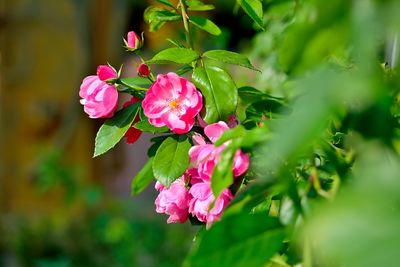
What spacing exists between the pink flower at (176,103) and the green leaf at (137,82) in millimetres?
61

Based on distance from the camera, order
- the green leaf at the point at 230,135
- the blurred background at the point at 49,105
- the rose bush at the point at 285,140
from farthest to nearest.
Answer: the blurred background at the point at 49,105, the green leaf at the point at 230,135, the rose bush at the point at 285,140

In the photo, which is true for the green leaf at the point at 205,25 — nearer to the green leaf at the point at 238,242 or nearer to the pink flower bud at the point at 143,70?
the pink flower bud at the point at 143,70

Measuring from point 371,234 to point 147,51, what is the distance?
478 centimetres

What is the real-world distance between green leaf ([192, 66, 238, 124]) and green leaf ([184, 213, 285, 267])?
0.30 metres

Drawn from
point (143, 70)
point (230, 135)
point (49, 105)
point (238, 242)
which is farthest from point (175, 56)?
point (49, 105)

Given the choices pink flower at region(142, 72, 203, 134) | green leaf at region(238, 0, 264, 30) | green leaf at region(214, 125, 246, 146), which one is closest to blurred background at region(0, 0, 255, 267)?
green leaf at region(238, 0, 264, 30)

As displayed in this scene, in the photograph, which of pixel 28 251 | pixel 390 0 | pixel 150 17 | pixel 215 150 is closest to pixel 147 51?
pixel 28 251

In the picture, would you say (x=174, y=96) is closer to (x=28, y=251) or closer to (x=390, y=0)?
(x=390, y=0)

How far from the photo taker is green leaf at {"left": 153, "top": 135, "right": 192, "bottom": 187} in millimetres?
874

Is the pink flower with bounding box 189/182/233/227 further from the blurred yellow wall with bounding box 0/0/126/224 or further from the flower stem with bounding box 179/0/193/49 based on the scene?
the blurred yellow wall with bounding box 0/0/126/224

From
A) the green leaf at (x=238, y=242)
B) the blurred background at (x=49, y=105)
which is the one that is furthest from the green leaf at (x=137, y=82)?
the blurred background at (x=49, y=105)

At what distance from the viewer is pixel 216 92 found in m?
0.92

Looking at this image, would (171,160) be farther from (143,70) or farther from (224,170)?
(224,170)

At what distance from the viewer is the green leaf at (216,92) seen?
901 millimetres
